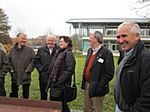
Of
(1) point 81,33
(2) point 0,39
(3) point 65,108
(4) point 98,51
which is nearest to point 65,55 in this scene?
(4) point 98,51

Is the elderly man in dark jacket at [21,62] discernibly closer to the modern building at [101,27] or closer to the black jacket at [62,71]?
the black jacket at [62,71]

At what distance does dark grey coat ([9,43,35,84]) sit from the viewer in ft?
20.9

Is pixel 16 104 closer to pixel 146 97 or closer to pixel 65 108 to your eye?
pixel 146 97

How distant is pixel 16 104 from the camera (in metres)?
3.59

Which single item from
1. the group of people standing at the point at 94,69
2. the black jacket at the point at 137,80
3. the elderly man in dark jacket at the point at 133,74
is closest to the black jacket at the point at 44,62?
the group of people standing at the point at 94,69

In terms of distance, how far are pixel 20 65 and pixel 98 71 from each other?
1.87 metres

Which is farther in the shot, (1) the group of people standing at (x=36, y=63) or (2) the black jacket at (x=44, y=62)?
(2) the black jacket at (x=44, y=62)

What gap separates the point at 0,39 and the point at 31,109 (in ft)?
137

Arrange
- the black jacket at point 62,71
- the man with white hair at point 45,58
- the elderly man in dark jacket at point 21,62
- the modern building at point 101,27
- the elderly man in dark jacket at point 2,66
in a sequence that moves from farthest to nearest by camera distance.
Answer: the modern building at point 101,27 < the elderly man in dark jacket at point 21,62 < the man with white hair at point 45,58 < the elderly man in dark jacket at point 2,66 < the black jacket at point 62,71

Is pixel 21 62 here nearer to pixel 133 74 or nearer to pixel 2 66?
pixel 2 66

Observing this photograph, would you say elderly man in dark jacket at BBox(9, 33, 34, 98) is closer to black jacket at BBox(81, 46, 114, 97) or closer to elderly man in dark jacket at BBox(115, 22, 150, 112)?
black jacket at BBox(81, 46, 114, 97)

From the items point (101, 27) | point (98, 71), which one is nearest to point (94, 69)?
point (98, 71)

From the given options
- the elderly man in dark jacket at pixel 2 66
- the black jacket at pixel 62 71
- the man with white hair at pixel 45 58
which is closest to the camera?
the black jacket at pixel 62 71

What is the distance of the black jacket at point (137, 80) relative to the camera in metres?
2.89
